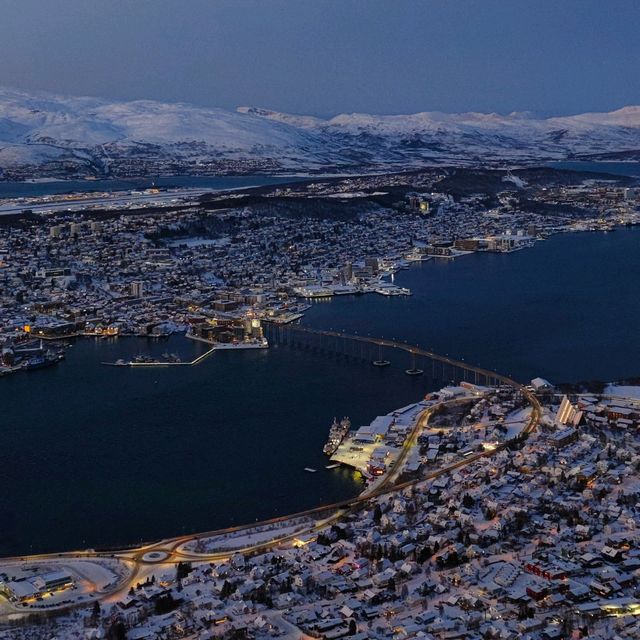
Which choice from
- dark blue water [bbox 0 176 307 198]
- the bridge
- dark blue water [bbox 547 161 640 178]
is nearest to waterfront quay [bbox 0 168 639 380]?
the bridge

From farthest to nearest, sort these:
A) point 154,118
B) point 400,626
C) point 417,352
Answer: point 154,118 < point 417,352 < point 400,626

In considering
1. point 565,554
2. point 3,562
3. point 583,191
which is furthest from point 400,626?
point 583,191

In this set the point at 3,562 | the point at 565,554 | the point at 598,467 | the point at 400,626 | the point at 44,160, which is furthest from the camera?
the point at 44,160

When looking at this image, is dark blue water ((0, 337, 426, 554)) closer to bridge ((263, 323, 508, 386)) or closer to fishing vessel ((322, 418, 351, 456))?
fishing vessel ((322, 418, 351, 456))

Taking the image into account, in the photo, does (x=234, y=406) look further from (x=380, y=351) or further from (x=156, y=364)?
(x=380, y=351)

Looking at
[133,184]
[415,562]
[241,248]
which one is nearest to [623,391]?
[415,562]

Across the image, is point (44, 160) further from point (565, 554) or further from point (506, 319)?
point (565, 554)
